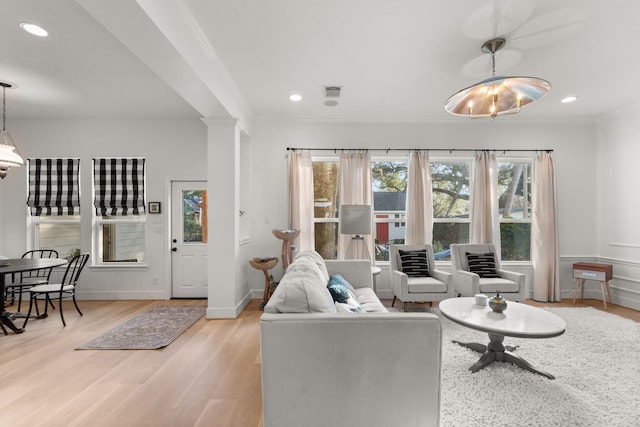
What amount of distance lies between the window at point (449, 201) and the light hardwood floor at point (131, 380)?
10.7 feet

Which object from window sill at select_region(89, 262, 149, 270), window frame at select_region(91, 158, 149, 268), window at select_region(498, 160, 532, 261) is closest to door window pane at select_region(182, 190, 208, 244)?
window frame at select_region(91, 158, 149, 268)

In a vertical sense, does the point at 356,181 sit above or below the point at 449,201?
above

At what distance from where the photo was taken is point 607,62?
3305 millimetres

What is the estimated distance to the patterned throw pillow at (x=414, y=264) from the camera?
178 inches

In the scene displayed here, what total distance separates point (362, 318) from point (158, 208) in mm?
4552

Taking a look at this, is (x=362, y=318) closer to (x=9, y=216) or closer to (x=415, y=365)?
(x=415, y=365)

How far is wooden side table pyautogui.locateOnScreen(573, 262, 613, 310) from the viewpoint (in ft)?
15.0

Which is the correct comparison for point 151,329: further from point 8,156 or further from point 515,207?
point 515,207

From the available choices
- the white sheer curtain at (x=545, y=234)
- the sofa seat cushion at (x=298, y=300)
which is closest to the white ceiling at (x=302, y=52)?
the white sheer curtain at (x=545, y=234)

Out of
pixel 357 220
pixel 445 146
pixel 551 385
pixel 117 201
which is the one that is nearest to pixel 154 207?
pixel 117 201

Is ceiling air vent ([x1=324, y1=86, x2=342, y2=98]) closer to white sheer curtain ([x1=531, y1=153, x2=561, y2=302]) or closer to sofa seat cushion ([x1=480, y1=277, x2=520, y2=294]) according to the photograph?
sofa seat cushion ([x1=480, y1=277, x2=520, y2=294])

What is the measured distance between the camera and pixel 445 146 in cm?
519


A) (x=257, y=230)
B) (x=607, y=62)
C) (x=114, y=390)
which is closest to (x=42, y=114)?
(x=257, y=230)

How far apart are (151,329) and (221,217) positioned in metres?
1.53
